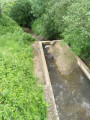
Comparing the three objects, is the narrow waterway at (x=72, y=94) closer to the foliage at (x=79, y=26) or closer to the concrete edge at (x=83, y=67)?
the concrete edge at (x=83, y=67)

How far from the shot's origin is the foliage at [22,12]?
58.9 ft

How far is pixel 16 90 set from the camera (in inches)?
194

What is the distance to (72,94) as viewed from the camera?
7.53m

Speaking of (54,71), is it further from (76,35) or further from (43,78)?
(76,35)

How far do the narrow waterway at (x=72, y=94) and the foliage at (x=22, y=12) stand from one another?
39.5 ft

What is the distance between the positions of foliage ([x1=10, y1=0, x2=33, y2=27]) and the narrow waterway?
12035 mm

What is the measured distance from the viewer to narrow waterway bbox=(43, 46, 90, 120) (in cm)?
637

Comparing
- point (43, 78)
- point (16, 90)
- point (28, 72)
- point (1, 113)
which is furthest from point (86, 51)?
point (1, 113)

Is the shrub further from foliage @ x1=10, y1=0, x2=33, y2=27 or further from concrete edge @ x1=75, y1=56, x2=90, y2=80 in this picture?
foliage @ x1=10, y1=0, x2=33, y2=27

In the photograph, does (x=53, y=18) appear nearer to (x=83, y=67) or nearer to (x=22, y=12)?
(x=83, y=67)

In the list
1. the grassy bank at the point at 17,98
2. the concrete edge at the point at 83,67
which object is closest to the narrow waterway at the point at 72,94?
the concrete edge at the point at 83,67

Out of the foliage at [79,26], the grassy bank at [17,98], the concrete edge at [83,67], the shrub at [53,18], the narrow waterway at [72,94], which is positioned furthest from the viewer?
the shrub at [53,18]

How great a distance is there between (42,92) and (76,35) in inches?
163

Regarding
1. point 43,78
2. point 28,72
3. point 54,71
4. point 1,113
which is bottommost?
point 54,71
